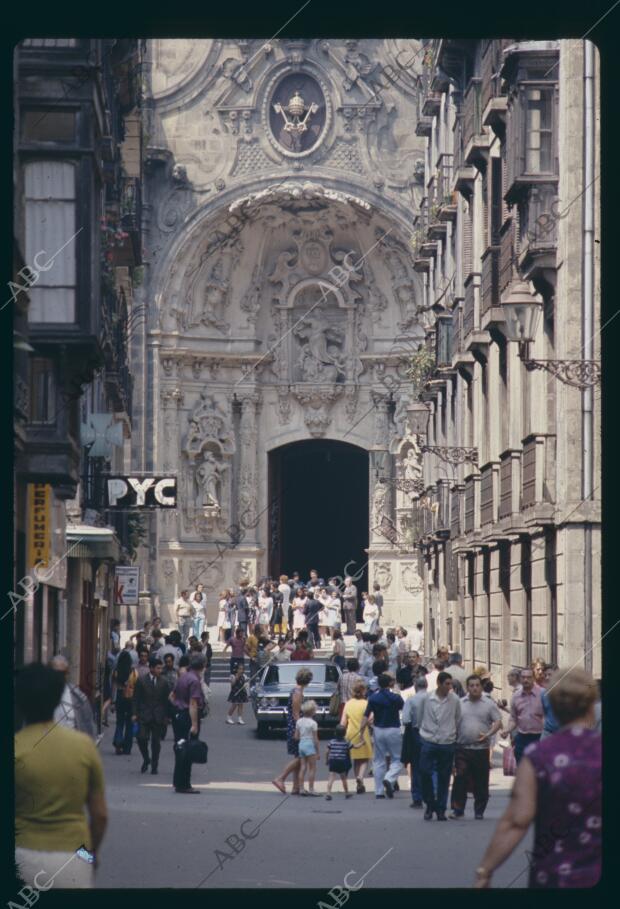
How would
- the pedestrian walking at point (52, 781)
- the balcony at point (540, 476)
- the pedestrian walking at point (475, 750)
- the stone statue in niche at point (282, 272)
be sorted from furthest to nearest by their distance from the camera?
the stone statue in niche at point (282, 272), the balcony at point (540, 476), the pedestrian walking at point (475, 750), the pedestrian walking at point (52, 781)

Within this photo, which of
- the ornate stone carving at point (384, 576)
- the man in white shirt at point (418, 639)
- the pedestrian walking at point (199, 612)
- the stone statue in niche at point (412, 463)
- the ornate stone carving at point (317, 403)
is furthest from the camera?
the ornate stone carving at point (317, 403)

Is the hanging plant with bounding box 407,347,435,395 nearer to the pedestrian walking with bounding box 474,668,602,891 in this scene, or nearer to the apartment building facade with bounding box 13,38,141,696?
the apartment building facade with bounding box 13,38,141,696

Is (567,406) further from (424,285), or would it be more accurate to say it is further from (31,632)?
(424,285)

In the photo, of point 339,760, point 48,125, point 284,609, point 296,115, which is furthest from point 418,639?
point 48,125

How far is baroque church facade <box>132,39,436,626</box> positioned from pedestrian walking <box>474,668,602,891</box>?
41.0 m

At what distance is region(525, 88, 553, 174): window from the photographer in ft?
79.1

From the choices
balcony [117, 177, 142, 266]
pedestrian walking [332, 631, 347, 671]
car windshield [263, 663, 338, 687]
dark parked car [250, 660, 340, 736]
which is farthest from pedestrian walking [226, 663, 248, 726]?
balcony [117, 177, 142, 266]

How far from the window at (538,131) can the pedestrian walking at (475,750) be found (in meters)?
7.50

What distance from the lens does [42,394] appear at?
17188 millimetres

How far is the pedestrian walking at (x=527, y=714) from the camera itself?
19766 millimetres

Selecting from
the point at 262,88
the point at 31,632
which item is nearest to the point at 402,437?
the point at 262,88

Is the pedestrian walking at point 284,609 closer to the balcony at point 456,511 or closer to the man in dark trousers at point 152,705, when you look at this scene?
the balcony at point 456,511

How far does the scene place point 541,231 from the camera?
23625 mm

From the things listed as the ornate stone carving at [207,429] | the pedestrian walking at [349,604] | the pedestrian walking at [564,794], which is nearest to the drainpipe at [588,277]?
the pedestrian walking at [564,794]
